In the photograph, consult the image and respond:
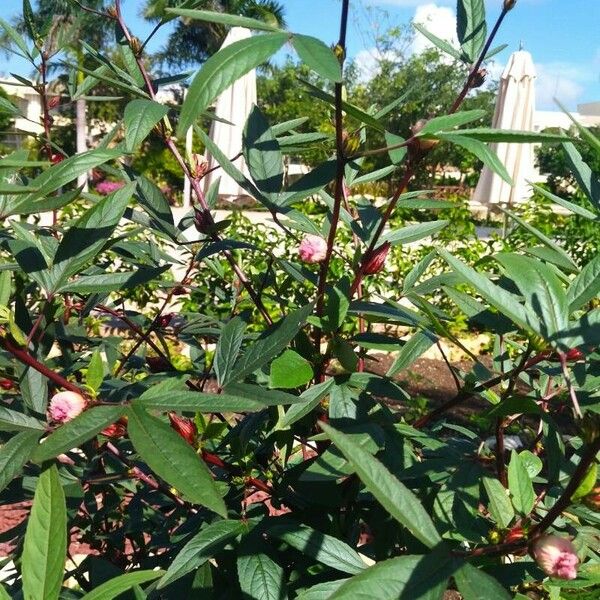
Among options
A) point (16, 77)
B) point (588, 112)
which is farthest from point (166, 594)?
point (588, 112)

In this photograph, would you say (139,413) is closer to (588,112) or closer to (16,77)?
(16,77)

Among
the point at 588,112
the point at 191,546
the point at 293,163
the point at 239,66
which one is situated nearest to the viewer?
the point at 239,66

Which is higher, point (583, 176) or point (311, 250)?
point (583, 176)

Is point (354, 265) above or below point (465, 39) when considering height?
below

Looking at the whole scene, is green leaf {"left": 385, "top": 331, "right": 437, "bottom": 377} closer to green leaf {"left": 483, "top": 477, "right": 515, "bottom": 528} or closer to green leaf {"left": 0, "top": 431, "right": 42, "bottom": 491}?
green leaf {"left": 483, "top": 477, "right": 515, "bottom": 528}

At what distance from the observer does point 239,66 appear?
0.55 meters

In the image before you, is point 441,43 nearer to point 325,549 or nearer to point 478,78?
point 478,78

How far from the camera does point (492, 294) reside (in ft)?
2.07

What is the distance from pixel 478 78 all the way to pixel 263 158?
344 mm

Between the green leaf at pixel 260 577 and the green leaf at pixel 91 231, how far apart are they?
393 millimetres

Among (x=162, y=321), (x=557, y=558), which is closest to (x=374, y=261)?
(x=557, y=558)

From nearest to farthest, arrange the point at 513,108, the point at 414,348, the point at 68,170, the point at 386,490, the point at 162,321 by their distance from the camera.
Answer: the point at 386,490 < the point at 68,170 < the point at 414,348 < the point at 162,321 < the point at 513,108

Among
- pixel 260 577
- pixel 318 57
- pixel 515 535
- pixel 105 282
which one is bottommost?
pixel 260 577

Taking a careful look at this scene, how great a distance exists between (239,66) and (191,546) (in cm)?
53
